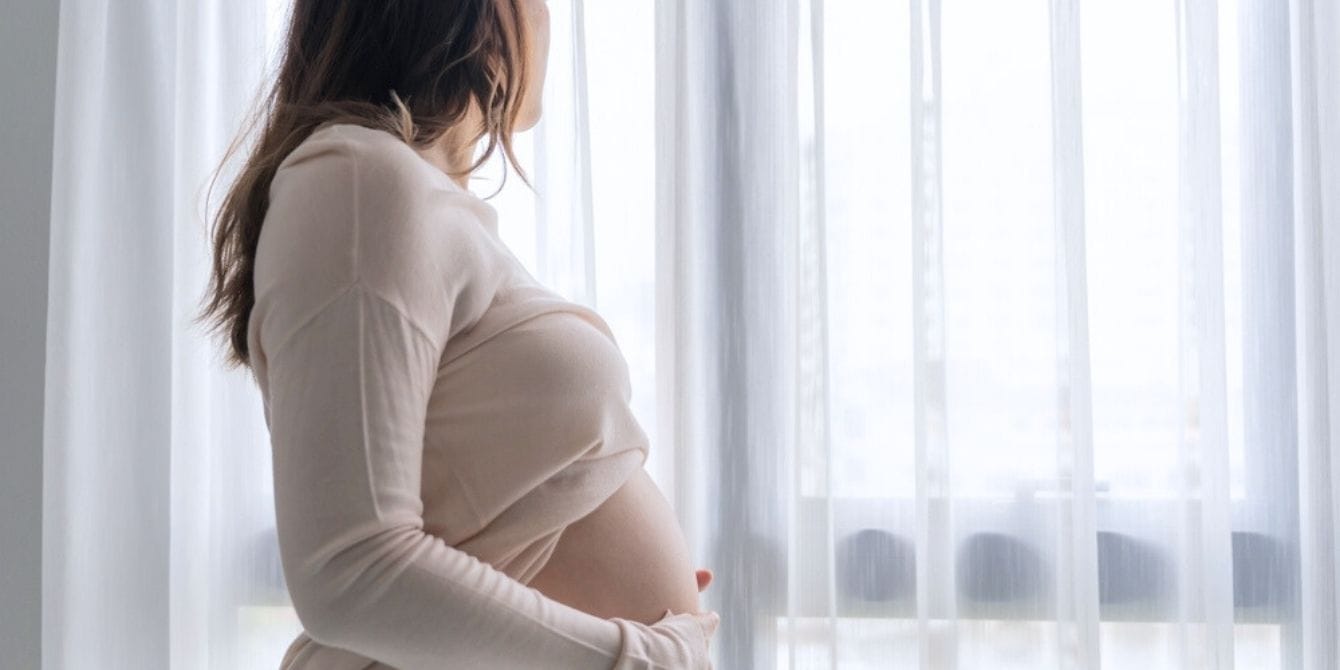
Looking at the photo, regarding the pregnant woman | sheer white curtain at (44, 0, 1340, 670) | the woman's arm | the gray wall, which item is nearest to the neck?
the pregnant woman

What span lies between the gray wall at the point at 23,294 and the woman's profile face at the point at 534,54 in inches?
41.7

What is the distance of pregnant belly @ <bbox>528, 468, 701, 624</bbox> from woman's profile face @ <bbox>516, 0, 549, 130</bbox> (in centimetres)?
31

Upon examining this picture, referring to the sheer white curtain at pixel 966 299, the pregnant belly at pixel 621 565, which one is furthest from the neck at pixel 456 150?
the sheer white curtain at pixel 966 299

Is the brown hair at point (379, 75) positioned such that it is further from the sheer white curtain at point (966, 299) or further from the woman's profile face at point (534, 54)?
the sheer white curtain at point (966, 299)

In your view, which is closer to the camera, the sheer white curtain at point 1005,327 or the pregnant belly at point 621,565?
the pregnant belly at point 621,565

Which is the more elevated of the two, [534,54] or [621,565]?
[534,54]

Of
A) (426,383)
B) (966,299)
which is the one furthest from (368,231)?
(966,299)

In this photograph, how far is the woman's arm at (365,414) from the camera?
70cm

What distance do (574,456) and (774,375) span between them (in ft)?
2.44

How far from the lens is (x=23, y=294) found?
1674 millimetres

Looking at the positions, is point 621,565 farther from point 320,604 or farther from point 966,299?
point 966,299

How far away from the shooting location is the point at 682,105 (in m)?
1.53

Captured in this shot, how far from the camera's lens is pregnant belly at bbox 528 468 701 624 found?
849mm

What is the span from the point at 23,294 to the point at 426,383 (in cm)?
123
